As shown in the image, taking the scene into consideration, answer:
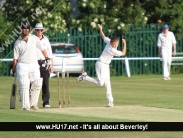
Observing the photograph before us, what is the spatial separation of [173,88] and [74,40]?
37.0 feet

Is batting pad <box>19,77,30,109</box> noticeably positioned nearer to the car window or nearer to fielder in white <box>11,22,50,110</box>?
fielder in white <box>11,22,50,110</box>

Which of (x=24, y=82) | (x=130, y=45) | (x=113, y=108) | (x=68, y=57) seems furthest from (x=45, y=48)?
(x=130, y=45)

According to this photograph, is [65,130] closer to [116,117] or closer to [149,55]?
[116,117]

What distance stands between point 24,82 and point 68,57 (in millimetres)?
16293

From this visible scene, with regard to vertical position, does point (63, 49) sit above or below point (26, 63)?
above

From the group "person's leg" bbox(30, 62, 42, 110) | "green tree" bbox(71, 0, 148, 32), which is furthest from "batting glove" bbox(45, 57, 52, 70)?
"green tree" bbox(71, 0, 148, 32)

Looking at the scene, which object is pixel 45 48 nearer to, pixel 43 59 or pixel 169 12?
pixel 43 59

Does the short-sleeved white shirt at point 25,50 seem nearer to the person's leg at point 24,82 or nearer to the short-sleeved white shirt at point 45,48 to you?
the person's leg at point 24,82

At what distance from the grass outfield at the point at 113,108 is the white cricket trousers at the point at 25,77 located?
277mm

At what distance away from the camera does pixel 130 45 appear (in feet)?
126

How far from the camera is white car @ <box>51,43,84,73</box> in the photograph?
3469cm

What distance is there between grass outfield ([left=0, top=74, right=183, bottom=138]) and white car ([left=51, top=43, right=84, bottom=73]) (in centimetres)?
499

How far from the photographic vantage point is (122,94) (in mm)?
25000

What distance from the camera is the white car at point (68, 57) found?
1366 inches
